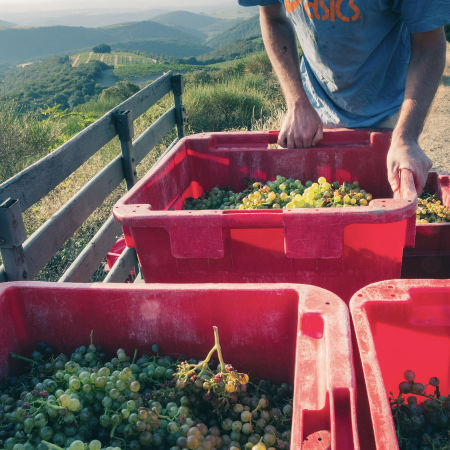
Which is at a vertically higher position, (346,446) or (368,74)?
(368,74)

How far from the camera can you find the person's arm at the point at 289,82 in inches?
92.7

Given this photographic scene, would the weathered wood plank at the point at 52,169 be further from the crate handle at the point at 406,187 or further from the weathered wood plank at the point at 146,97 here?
the crate handle at the point at 406,187

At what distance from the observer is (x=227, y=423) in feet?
3.90

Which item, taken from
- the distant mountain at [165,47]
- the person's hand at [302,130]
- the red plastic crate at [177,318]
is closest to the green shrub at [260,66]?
the person's hand at [302,130]

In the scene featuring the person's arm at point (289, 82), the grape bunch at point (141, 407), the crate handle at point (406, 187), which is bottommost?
the grape bunch at point (141, 407)

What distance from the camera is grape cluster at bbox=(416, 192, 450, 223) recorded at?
209cm

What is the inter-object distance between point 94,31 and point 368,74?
322 ft

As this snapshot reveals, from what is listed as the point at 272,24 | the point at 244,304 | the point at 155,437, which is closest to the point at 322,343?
the point at 244,304

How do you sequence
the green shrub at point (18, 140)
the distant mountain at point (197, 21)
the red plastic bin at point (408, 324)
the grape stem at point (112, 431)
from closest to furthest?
the grape stem at point (112, 431) < the red plastic bin at point (408, 324) < the green shrub at point (18, 140) < the distant mountain at point (197, 21)

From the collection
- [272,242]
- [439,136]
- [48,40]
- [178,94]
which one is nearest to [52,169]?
[272,242]

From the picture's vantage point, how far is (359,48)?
7.79 ft

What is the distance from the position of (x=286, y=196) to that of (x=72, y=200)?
1.37 meters

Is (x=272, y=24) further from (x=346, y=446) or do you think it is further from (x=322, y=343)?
(x=346, y=446)

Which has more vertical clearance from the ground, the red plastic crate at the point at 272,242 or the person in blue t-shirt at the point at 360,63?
the person in blue t-shirt at the point at 360,63
